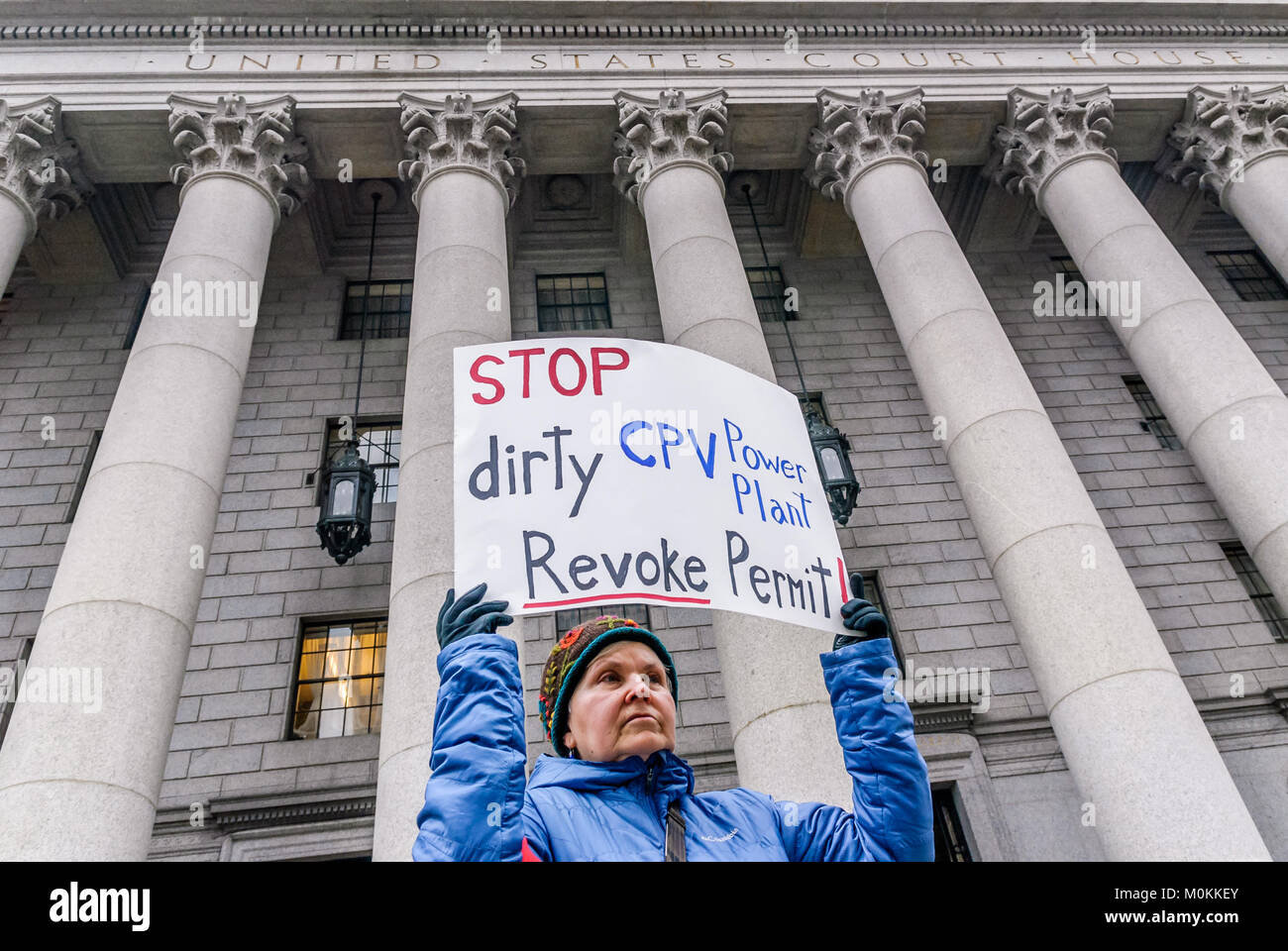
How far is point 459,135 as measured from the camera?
14852 mm

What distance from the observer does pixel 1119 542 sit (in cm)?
1709

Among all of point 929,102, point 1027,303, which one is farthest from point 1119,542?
point 929,102

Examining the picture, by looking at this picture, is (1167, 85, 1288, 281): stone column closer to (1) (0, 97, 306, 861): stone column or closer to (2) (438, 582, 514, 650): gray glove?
(2) (438, 582, 514, 650): gray glove

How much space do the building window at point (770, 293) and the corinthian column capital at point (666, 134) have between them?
4828 mm

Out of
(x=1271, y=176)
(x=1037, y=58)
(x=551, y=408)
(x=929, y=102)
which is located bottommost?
(x=551, y=408)

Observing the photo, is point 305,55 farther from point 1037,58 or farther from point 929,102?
point 1037,58

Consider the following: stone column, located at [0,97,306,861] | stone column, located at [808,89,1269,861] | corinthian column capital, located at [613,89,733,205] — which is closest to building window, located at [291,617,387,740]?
stone column, located at [0,97,306,861]

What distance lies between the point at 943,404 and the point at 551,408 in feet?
28.6

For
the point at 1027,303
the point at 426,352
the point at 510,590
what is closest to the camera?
the point at 510,590

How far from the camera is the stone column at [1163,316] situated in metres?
11.5

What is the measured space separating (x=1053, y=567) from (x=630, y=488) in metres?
7.43

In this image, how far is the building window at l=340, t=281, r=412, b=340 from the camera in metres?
19.4

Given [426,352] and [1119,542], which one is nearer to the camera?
[426,352]
